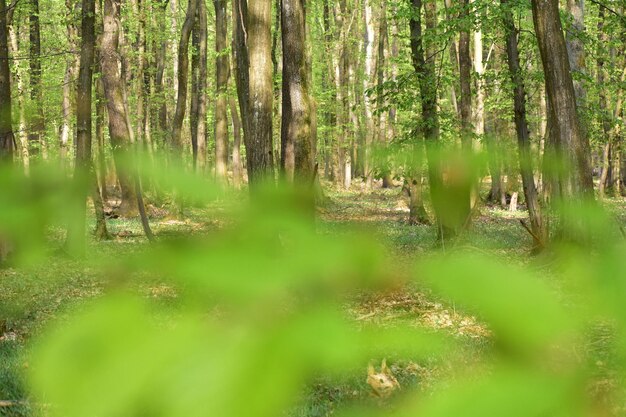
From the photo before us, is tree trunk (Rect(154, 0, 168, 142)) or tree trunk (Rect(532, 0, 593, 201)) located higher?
tree trunk (Rect(154, 0, 168, 142))

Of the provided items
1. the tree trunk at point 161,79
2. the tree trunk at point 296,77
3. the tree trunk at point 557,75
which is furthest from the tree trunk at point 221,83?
the tree trunk at point 557,75

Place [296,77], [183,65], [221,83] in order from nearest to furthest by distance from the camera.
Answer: [296,77] → [183,65] → [221,83]

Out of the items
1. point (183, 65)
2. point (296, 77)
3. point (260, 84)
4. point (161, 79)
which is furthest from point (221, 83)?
point (260, 84)

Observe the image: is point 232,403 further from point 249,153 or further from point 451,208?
point 249,153

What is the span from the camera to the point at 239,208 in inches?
24.1

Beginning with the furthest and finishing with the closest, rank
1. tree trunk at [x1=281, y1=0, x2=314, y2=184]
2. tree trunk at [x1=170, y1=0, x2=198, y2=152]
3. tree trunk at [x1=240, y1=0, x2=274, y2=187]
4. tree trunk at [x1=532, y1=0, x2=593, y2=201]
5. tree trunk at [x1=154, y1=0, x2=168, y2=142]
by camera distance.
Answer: tree trunk at [x1=154, y1=0, x2=168, y2=142] → tree trunk at [x1=170, y1=0, x2=198, y2=152] → tree trunk at [x1=281, y1=0, x2=314, y2=184] → tree trunk at [x1=240, y1=0, x2=274, y2=187] → tree trunk at [x1=532, y1=0, x2=593, y2=201]

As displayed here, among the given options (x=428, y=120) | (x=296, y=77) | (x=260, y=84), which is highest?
(x=296, y=77)

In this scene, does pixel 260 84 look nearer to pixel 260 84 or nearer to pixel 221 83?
pixel 260 84

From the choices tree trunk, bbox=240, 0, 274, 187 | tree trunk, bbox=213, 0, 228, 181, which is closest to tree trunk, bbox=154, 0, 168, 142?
tree trunk, bbox=213, 0, 228, 181

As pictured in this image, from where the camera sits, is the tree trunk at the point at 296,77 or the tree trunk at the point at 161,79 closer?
the tree trunk at the point at 296,77

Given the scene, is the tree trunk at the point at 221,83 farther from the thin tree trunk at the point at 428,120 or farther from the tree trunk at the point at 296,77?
the tree trunk at the point at 296,77

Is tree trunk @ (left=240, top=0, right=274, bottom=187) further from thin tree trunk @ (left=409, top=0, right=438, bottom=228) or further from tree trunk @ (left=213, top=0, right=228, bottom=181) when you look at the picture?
tree trunk @ (left=213, top=0, right=228, bottom=181)

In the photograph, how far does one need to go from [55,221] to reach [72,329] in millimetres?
255

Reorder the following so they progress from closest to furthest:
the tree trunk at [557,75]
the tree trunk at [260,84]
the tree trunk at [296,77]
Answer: the tree trunk at [557,75], the tree trunk at [260,84], the tree trunk at [296,77]
